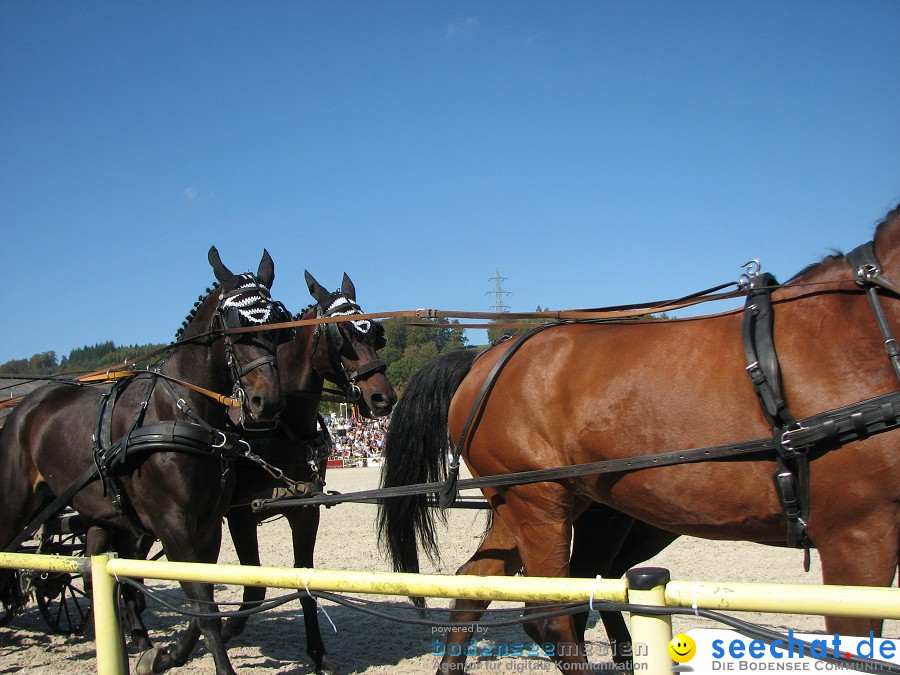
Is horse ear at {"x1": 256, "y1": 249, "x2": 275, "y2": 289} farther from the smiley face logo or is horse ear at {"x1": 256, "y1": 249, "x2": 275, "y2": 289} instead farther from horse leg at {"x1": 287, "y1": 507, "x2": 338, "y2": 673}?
the smiley face logo

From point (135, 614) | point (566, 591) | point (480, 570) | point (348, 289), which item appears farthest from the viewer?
point (348, 289)

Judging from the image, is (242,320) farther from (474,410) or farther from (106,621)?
(106,621)

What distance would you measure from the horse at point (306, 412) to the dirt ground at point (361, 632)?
57 centimetres

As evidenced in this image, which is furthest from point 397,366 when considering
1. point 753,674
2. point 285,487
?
point 753,674

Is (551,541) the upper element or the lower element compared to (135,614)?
upper

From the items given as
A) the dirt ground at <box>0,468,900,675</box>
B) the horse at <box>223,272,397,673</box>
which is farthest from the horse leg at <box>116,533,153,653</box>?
the horse at <box>223,272,397,673</box>

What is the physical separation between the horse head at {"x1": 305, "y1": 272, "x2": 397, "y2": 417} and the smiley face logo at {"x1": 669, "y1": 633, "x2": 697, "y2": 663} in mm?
3873

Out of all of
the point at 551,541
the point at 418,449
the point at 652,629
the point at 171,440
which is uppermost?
the point at 171,440

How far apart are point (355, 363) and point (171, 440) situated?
1.72 m

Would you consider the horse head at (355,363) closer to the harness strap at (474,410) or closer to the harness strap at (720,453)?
the harness strap at (474,410)

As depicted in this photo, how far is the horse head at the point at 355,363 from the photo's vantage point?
561 cm

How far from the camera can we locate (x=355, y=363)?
5.74 metres

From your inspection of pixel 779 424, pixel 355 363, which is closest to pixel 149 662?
pixel 355 363

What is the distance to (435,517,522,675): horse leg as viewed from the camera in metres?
3.91
